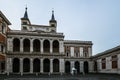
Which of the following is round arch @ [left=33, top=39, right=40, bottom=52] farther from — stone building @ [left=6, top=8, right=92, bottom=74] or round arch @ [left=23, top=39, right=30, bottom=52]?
round arch @ [left=23, top=39, right=30, bottom=52]

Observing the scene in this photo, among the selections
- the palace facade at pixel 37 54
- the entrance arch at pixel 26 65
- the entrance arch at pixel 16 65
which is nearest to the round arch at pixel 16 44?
the palace facade at pixel 37 54

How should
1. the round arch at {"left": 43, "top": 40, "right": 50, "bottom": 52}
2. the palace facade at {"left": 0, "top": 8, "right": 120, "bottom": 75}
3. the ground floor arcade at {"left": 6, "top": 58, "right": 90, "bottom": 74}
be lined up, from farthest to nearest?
1. the round arch at {"left": 43, "top": 40, "right": 50, "bottom": 52}
2. the ground floor arcade at {"left": 6, "top": 58, "right": 90, "bottom": 74}
3. the palace facade at {"left": 0, "top": 8, "right": 120, "bottom": 75}

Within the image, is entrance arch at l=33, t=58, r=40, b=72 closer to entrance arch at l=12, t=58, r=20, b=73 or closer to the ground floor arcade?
the ground floor arcade

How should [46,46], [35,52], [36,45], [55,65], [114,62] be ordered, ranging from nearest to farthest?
[114,62] → [35,52] → [36,45] → [55,65] → [46,46]

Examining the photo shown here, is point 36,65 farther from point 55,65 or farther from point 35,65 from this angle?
point 55,65

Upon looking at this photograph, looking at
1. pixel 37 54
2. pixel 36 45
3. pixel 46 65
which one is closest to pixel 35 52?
pixel 37 54

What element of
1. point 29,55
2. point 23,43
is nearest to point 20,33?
point 23,43

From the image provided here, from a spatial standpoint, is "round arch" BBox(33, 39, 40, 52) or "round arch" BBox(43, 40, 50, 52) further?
"round arch" BBox(43, 40, 50, 52)

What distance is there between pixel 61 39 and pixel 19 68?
1341cm

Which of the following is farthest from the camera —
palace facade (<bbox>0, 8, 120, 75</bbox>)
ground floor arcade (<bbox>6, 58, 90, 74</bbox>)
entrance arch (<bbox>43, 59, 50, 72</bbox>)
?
entrance arch (<bbox>43, 59, 50, 72</bbox>)

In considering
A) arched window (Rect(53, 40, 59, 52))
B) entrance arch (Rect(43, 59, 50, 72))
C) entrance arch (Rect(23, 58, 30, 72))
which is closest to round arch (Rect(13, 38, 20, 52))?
entrance arch (Rect(23, 58, 30, 72))

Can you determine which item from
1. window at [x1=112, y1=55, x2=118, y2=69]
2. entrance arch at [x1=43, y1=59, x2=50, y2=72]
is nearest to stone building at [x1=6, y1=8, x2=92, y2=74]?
entrance arch at [x1=43, y1=59, x2=50, y2=72]

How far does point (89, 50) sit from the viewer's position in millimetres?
67125

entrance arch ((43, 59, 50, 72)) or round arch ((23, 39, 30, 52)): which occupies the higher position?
round arch ((23, 39, 30, 52))
